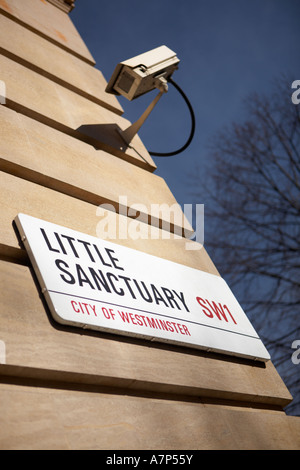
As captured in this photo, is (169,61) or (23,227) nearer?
(23,227)

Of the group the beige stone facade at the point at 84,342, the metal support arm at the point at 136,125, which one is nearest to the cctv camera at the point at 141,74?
the metal support arm at the point at 136,125

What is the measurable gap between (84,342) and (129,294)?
0.34 meters

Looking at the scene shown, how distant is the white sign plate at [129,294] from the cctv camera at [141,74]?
1246mm

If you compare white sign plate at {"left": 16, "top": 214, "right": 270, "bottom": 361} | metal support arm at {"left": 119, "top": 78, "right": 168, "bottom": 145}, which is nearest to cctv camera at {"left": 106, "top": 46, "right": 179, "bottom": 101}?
metal support arm at {"left": 119, "top": 78, "right": 168, "bottom": 145}

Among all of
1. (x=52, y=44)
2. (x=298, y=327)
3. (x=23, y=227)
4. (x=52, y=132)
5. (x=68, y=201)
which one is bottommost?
(x=298, y=327)

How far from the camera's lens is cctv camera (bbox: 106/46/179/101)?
9.16ft

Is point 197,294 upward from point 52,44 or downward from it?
downward

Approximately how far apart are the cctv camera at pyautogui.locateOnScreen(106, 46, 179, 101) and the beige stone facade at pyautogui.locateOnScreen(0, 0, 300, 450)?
28cm

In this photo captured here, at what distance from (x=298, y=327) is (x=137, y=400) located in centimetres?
543

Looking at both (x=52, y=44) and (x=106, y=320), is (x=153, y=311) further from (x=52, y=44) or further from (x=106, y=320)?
(x=52, y=44)

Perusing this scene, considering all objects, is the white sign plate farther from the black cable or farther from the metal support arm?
the black cable

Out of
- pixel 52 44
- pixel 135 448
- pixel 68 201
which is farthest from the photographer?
pixel 52 44

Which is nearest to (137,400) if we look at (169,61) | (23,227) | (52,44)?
(23,227)

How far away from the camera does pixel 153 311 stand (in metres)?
1.87
